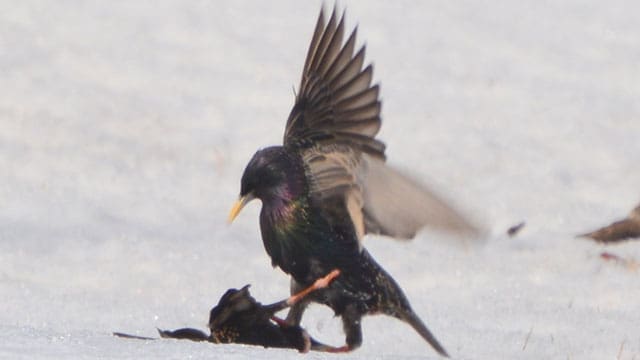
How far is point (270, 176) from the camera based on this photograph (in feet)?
18.2

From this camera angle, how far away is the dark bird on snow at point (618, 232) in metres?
8.05

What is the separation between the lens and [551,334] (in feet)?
21.6

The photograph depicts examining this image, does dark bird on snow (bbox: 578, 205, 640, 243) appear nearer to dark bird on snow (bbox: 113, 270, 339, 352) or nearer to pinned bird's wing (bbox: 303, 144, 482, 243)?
pinned bird's wing (bbox: 303, 144, 482, 243)

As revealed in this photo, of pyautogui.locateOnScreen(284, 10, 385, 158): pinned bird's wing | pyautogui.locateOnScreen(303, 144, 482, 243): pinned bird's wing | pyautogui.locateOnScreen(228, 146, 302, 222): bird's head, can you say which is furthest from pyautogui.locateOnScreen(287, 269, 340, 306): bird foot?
pyautogui.locateOnScreen(284, 10, 385, 158): pinned bird's wing

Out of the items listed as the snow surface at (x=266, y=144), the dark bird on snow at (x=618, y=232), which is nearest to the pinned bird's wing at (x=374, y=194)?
the snow surface at (x=266, y=144)

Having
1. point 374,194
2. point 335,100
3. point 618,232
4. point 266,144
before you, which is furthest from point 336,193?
point 266,144

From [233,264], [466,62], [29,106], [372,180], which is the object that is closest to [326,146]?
[372,180]

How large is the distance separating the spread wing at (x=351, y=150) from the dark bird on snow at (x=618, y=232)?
250 centimetres

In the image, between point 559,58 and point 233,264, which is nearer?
point 233,264

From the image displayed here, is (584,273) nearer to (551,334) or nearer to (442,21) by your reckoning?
(551,334)

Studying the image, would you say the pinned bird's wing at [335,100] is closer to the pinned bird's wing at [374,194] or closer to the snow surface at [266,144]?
the pinned bird's wing at [374,194]

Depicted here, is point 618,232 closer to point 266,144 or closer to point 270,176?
point 266,144

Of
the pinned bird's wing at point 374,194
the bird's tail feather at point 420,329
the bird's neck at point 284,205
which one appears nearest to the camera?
the bird's neck at point 284,205

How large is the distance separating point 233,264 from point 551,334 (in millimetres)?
1669
